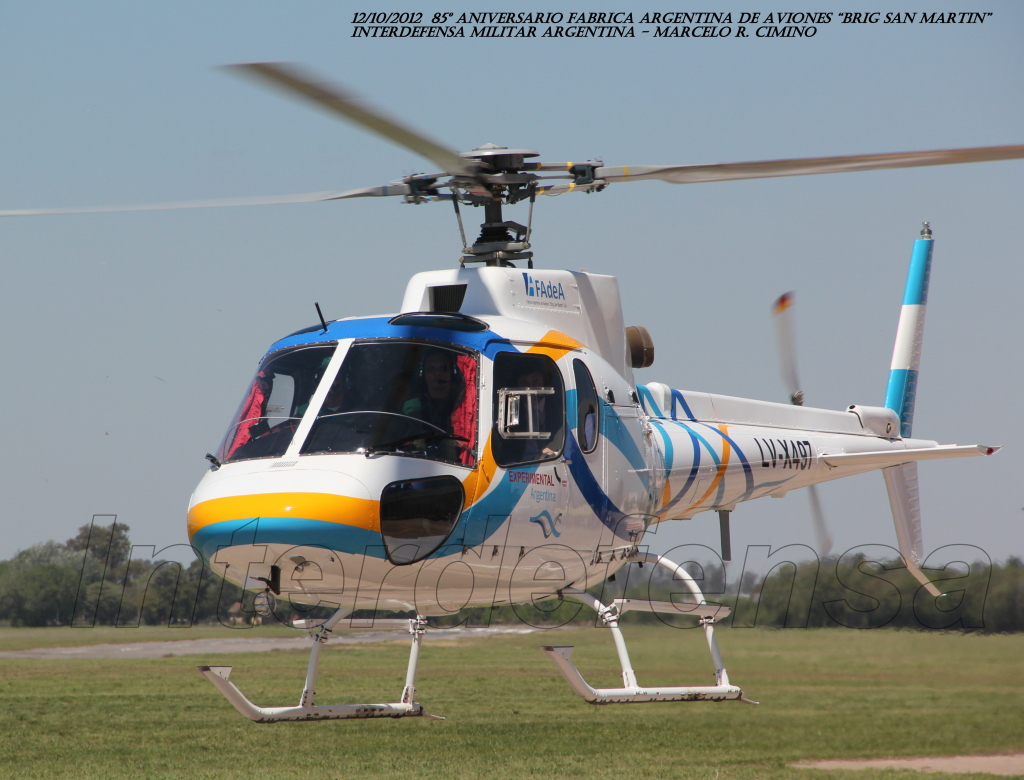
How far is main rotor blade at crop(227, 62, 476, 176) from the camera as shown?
4.15 meters

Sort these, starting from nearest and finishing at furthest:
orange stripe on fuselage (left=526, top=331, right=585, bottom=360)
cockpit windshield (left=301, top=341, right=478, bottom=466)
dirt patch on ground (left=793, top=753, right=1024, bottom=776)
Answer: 1. cockpit windshield (left=301, top=341, right=478, bottom=466)
2. orange stripe on fuselage (left=526, top=331, right=585, bottom=360)
3. dirt patch on ground (left=793, top=753, right=1024, bottom=776)

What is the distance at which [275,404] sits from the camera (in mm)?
6832

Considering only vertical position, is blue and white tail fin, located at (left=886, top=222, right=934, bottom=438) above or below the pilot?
above

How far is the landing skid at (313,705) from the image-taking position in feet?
24.9

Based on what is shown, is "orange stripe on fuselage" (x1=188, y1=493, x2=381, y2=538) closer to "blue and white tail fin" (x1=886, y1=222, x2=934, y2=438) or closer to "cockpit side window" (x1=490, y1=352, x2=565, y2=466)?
"cockpit side window" (x1=490, y1=352, x2=565, y2=466)

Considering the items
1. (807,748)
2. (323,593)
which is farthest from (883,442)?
(807,748)

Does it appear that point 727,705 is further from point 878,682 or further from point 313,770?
point 313,770

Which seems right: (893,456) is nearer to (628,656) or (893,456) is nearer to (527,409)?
(628,656)

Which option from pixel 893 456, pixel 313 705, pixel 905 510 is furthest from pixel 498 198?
pixel 905 510

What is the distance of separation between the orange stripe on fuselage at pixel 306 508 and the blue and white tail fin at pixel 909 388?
24.9 ft

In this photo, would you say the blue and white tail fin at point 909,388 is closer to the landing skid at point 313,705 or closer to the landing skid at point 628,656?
the landing skid at point 628,656

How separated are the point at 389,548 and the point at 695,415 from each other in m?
4.05

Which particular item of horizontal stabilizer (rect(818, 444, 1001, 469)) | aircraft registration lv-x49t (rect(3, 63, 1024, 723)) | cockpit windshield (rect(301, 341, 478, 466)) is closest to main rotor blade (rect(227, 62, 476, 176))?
aircraft registration lv-x49t (rect(3, 63, 1024, 723))

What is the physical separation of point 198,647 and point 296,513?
38376 millimetres
